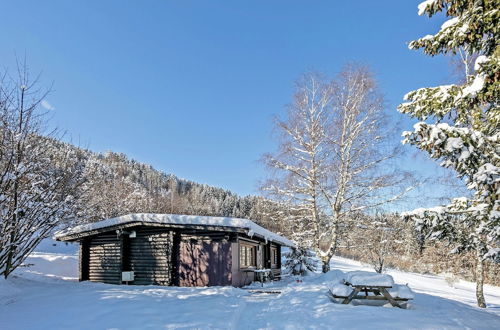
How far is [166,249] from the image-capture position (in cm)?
1543

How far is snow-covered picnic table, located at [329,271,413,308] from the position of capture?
30.4ft

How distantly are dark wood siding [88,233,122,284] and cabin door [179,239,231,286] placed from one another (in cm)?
333

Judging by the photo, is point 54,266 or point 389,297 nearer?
point 389,297

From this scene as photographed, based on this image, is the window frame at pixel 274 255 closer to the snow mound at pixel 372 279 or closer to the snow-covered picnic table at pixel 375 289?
the snow-covered picnic table at pixel 375 289

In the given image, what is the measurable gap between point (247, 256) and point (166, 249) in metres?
4.32

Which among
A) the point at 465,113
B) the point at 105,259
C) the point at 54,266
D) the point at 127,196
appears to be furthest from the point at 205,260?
the point at 127,196

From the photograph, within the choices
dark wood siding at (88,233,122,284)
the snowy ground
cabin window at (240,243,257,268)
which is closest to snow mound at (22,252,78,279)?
dark wood siding at (88,233,122,284)

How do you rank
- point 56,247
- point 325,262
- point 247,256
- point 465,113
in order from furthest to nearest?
point 56,247
point 247,256
point 325,262
point 465,113

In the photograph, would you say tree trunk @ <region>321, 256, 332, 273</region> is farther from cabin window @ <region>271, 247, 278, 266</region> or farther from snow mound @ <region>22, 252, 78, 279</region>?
snow mound @ <region>22, 252, 78, 279</region>

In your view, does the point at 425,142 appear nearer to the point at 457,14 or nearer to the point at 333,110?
the point at 457,14

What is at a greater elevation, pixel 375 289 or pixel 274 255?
pixel 375 289

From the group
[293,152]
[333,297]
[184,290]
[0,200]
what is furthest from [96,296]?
[293,152]

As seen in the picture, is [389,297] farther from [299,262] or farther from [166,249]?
[299,262]

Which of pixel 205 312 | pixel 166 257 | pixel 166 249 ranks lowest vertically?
pixel 205 312
